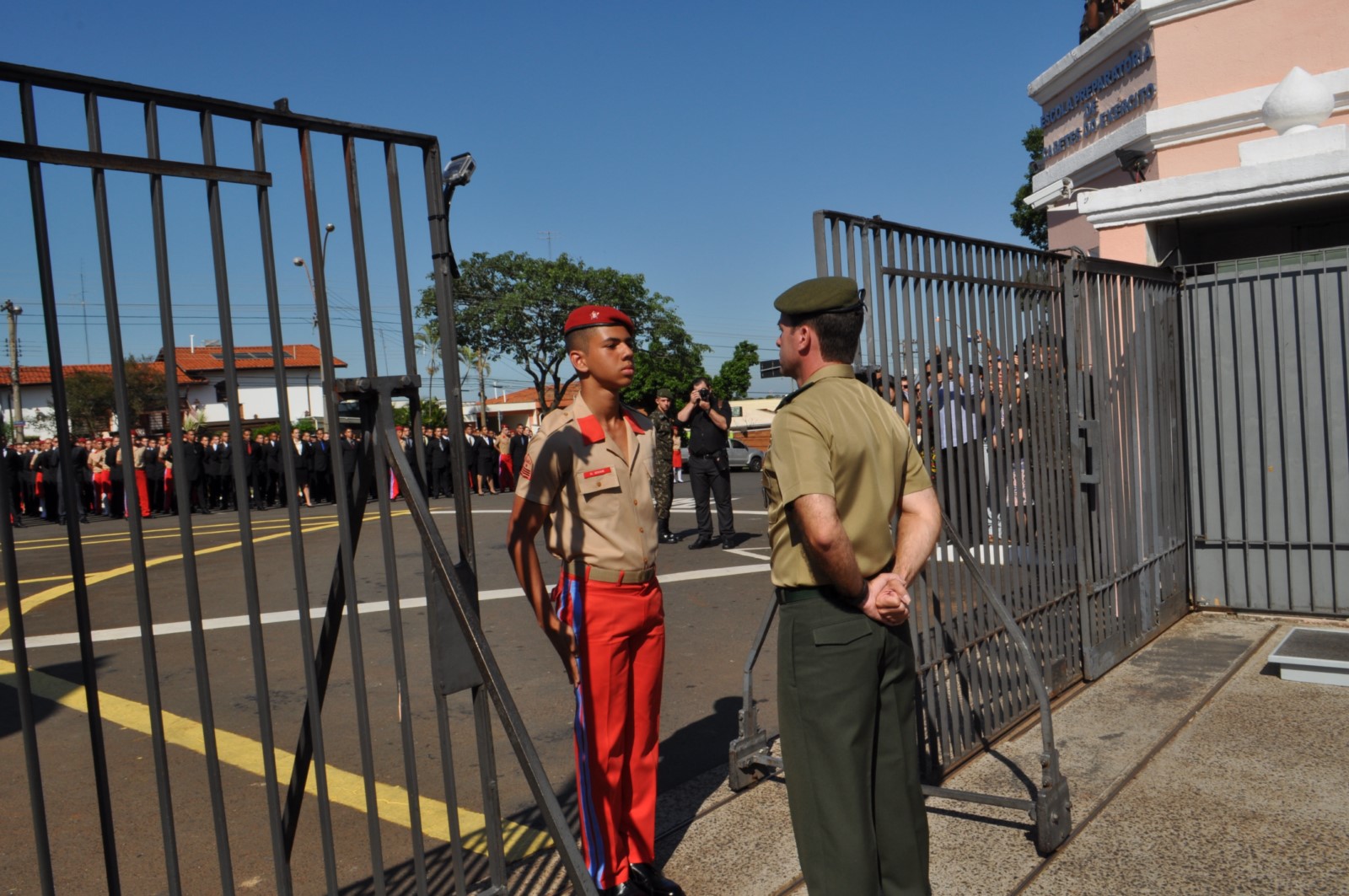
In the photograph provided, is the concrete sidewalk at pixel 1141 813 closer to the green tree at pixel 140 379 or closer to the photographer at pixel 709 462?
the green tree at pixel 140 379

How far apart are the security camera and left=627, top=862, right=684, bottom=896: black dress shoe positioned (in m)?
8.26

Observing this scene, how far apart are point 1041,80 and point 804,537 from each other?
34.5 feet

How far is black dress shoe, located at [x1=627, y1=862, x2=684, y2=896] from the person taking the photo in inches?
137

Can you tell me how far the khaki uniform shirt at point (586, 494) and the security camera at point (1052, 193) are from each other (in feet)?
25.6

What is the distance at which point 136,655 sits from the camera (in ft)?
24.7

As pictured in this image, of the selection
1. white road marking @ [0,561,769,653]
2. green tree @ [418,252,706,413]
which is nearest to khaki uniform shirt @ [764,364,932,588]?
white road marking @ [0,561,769,653]

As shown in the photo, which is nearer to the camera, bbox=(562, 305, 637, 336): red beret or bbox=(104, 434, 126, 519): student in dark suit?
bbox=(562, 305, 637, 336): red beret

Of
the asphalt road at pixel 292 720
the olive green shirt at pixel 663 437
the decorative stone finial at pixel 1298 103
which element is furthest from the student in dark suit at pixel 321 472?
the decorative stone finial at pixel 1298 103

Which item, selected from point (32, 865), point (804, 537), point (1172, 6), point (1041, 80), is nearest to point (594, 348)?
point (804, 537)

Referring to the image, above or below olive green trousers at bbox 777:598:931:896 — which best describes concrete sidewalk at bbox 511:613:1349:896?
below

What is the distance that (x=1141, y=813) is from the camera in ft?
13.4

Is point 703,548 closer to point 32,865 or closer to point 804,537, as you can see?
point 32,865

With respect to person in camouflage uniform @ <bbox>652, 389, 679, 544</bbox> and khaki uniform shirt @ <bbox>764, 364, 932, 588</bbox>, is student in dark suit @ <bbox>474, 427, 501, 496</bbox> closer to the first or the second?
person in camouflage uniform @ <bbox>652, 389, 679, 544</bbox>

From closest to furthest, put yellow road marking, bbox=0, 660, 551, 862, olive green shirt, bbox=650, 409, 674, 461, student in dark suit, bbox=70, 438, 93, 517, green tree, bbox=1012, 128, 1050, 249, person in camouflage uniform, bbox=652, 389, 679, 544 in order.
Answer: yellow road marking, bbox=0, 660, 551, 862
person in camouflage uniform, bbox=652, 389, 679, 544
olive green shirt, bbox=650, 409, 674, 461
student in dark suit, bbox=70, 438, 93, 517
green tree, bbox=1012, 128, 1050, 249
